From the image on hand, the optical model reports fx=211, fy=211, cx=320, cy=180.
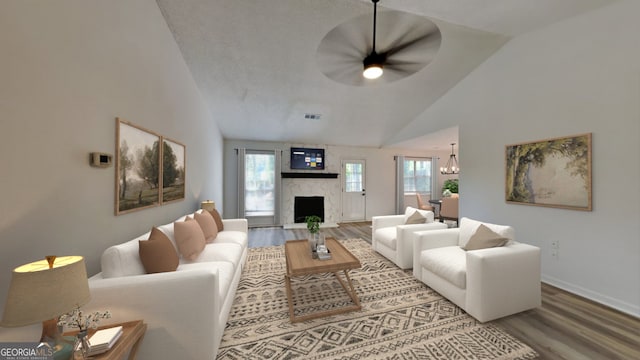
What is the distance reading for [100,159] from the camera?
5.07 feet

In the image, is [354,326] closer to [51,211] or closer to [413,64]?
[51,211]

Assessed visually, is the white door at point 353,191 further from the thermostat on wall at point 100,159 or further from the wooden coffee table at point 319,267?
the thermostat on wall at point 100,159

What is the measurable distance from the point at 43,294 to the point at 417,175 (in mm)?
7533

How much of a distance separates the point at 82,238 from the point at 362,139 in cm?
551

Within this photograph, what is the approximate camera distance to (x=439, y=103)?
167 inches

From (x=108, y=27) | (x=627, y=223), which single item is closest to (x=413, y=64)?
(x=627, y=223)

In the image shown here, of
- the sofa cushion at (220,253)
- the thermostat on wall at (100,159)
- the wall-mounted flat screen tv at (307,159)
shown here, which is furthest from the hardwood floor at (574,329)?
the wall-mounted flat screen tv at (307,159)

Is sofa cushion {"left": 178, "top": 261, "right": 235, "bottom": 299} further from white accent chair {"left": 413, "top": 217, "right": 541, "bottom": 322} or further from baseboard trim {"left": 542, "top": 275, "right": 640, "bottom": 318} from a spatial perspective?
baseboard trim {"left": 542, "top": 275, "right": 640, "bottom": 318}

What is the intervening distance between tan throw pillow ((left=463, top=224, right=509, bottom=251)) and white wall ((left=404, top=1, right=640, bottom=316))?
3.69 feet

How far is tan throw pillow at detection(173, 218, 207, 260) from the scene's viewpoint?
2.08 m

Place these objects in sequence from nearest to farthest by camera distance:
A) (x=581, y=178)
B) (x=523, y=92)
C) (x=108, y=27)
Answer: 1. (x=108, y=27)
2. (x=581, y=178)
3. (x=523, y=92)

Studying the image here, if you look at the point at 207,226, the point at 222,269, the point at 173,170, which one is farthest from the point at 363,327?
the point at 173,170

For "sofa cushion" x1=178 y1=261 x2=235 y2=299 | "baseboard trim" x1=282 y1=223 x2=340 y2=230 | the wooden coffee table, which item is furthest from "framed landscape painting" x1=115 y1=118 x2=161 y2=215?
"baseboard trim" x1=282 y1=223 x2=340 y2=230

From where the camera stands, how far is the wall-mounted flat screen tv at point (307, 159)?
591cm
